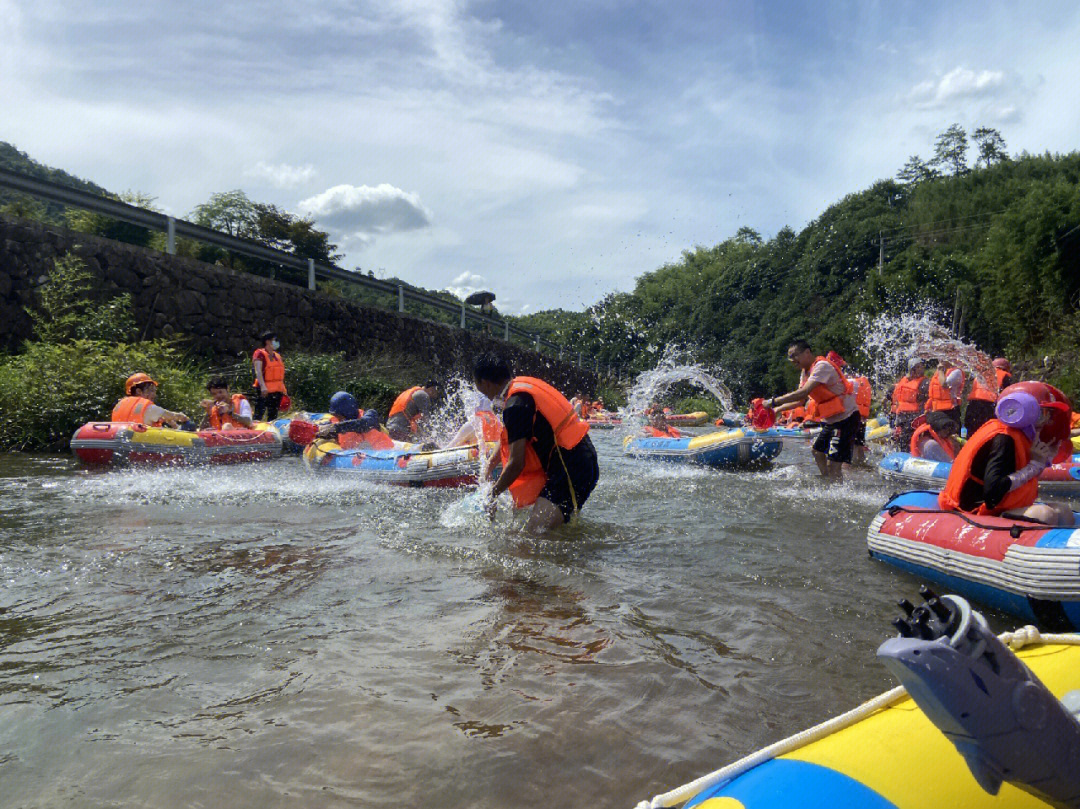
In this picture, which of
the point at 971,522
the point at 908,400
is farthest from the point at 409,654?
the point at 908,400

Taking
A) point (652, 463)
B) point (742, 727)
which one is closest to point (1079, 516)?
point (742, 727)

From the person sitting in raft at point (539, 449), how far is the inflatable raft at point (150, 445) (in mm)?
5833

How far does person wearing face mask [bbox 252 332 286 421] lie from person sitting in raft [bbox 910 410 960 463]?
30.0 ft

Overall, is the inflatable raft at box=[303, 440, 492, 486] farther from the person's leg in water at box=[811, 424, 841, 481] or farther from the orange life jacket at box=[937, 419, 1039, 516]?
the orange life jacket at box=[937, 419, 1039, 516]

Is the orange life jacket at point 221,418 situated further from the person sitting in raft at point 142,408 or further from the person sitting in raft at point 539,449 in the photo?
the person sitting in raft at point 539,449

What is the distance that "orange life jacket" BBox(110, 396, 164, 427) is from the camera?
386 inches

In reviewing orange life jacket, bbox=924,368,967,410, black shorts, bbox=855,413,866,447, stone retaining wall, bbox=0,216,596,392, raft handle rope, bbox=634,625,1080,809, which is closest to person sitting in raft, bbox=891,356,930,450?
orange life jacket, bbox=924,368,967,410

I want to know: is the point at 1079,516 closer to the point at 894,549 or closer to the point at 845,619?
the point at 894,549

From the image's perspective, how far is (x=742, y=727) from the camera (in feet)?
9.40

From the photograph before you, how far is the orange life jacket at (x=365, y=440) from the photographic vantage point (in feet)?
31.7

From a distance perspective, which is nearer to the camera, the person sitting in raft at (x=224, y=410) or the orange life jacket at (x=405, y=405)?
the orange life jacket at (x=405, y=405)

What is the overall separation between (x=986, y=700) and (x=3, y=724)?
3.01 metres

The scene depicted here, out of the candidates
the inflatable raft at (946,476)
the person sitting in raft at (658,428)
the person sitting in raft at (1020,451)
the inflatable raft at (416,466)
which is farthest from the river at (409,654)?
the person sitting in raft at (658,428)

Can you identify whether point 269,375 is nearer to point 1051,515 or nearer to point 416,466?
point 416,466
